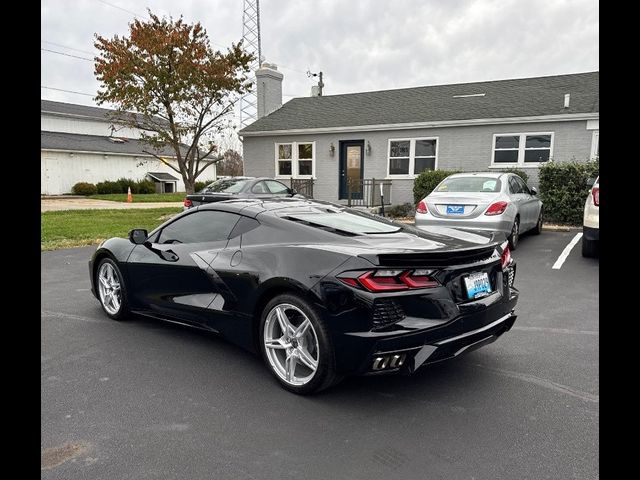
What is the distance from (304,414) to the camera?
289cm

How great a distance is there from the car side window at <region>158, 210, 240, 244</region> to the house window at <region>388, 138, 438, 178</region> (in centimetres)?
1227

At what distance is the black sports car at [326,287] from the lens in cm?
282

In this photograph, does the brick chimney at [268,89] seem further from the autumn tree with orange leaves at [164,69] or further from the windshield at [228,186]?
the windshield at [228,186]

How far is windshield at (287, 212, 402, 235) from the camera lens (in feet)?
11.8

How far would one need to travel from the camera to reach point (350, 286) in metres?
2.86

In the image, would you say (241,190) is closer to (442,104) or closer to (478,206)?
(478,206)

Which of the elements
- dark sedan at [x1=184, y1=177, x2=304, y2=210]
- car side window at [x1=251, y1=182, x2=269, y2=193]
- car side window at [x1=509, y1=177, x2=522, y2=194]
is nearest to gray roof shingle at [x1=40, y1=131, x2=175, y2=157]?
dark sedan at [x1=184, y1=177, x2=304, y2=210]

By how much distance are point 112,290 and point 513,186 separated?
7.42 meters

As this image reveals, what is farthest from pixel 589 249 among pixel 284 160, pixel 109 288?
pixel 284 160

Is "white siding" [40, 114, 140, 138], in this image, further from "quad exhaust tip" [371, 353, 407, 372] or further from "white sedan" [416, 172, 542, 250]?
"quad exhaust tip" [371, 353, 407, 372]
